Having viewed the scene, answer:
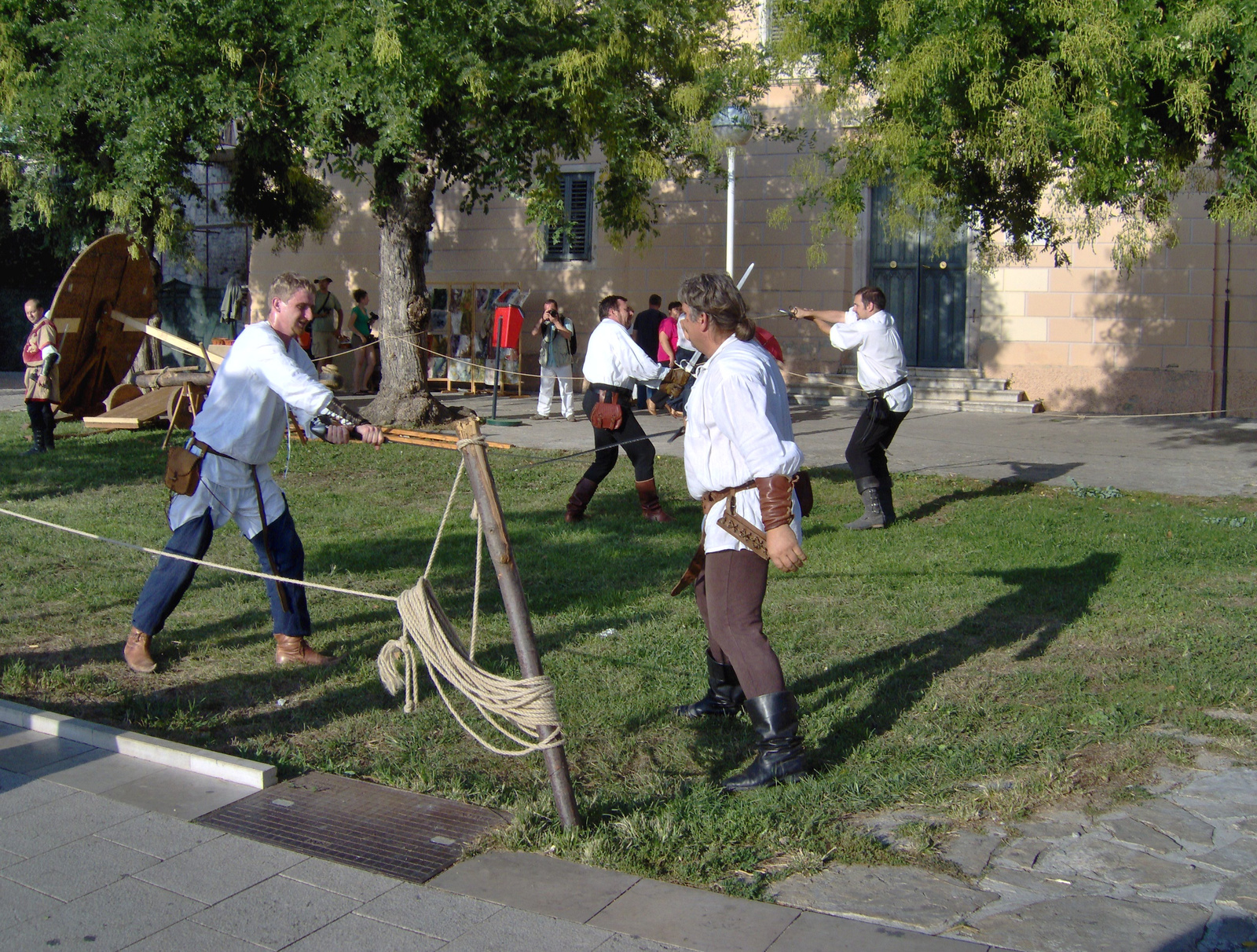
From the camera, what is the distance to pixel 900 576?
7055mm

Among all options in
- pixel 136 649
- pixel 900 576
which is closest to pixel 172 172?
pixel 136 649

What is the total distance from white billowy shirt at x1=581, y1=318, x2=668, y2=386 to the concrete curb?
186 inches

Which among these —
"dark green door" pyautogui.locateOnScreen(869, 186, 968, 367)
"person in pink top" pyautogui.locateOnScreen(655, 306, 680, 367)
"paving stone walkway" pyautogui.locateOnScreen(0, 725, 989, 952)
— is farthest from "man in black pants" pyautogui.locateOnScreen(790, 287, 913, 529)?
"dark green door" pyautogui.locateOnScreen(869, 186, 968, 367)

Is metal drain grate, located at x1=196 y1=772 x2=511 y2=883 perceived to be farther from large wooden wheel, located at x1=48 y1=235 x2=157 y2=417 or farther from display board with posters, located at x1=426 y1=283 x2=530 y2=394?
display board with posters, located at x1=426 y1=283 x2=530 y2=394

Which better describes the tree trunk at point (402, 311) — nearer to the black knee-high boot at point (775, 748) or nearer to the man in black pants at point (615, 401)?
the man in black pants at point (615, 401)

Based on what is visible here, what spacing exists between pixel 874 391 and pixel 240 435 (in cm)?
485

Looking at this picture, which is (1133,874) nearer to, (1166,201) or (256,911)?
(256,911)

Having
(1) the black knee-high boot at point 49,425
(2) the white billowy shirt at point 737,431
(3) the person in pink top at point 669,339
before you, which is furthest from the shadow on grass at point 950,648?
(1) the black knee-high boot at point 49,425

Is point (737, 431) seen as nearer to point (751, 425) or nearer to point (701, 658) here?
point (751, 425)

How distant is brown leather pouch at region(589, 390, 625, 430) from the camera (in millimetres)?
8484

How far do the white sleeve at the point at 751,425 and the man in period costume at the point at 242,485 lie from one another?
7.20 feet

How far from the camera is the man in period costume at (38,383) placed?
10.9 m

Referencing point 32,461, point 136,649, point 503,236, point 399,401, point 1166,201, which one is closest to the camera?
point 136,649

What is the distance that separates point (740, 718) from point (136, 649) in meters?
2.87
